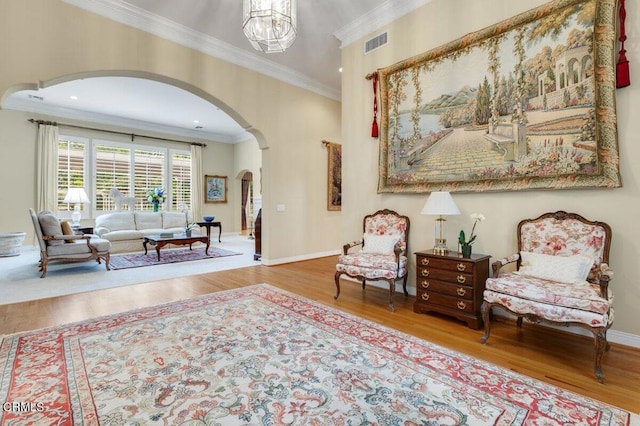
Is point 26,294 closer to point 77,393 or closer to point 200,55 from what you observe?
point 77,393

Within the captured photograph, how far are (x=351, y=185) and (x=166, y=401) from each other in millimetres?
3614

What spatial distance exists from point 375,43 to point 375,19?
0.31 m

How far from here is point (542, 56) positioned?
2.81 meters

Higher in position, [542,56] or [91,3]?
[91,3]

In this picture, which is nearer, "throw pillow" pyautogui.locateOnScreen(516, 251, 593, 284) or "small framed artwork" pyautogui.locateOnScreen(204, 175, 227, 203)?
"throw pillow" pyautogui.locateOnScreen(516, 251, 593, 284)

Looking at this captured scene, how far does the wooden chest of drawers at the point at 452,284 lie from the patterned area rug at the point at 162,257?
15.8ft

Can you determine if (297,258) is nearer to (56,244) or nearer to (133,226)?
(56,244)

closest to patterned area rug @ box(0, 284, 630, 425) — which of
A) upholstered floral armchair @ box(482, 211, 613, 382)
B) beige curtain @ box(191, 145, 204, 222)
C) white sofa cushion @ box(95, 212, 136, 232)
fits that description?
upholstered floral armchair @ box(482, 211, 613, 382)

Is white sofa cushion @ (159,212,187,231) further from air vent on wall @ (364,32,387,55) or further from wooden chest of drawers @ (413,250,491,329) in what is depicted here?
wooden chest of drawers @ (413,250,491,329)

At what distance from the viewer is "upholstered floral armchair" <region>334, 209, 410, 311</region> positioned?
3.39m

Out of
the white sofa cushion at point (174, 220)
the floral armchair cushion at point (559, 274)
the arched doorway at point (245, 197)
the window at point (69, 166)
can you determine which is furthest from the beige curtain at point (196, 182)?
the floral armchair cushion at point (559, 274)

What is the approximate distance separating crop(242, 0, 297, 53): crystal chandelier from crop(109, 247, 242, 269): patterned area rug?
183 inches

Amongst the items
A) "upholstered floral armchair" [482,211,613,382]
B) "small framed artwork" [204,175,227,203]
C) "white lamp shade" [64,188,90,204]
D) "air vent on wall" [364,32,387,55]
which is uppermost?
"air vent on wall" [364,32,387,55]

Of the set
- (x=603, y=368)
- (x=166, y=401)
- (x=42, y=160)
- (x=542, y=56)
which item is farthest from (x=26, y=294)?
(x=542, y=56)
